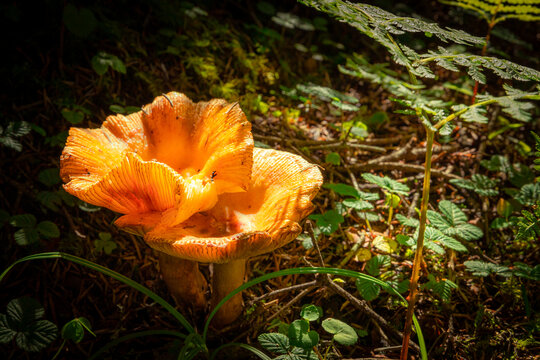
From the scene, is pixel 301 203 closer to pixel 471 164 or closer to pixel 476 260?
pixel 476 260

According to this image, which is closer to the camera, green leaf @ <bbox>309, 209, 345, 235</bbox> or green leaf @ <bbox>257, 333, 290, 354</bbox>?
green leaf @ <bbox>257, 333, 290, 354</bbox>

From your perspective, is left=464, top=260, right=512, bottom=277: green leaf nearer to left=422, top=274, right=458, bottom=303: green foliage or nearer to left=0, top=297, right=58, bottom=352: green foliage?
left=422, top=274, right=458, bottom=303: green foliage

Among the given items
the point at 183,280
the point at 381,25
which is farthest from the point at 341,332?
the point at 381,25

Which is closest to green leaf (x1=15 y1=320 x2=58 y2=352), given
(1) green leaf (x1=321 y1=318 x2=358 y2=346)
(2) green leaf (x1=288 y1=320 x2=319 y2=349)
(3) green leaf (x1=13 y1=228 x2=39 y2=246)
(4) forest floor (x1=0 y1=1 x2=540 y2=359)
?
(4) forest floor (x1=0 y1=1 x2=540 y2=359)

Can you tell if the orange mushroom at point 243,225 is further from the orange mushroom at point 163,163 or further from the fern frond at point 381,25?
the fern frond at point 381,25

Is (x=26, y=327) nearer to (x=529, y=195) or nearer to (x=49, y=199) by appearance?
(x=49, y=199)
